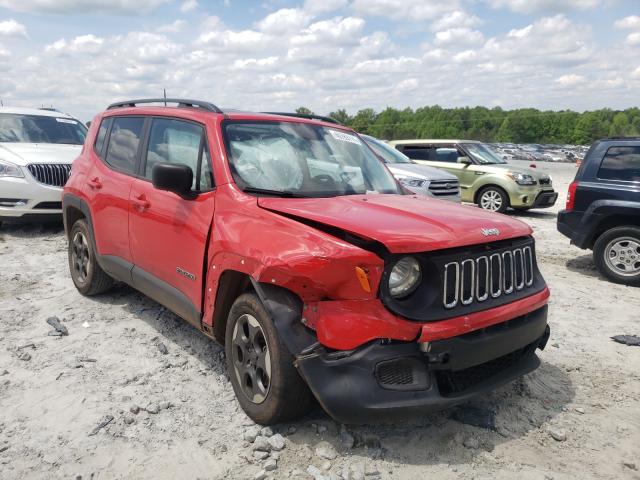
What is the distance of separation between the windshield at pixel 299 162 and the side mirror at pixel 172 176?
0.31 m

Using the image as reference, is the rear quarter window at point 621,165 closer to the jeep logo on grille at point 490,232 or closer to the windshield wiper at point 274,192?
the jeep logo on grille at point 490,232

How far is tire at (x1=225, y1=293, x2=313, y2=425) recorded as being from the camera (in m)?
2.98

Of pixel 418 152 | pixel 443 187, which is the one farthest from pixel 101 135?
pixel 418 152

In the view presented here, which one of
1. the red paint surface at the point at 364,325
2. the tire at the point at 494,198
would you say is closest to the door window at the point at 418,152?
the tire at the point at 494,198

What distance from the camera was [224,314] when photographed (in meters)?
3.59

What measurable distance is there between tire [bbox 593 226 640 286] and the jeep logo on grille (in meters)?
4.82

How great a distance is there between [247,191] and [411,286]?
125cm

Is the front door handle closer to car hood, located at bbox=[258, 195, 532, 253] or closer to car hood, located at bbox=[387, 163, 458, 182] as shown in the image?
car hood, located at bbox=[258, 195, 532, 253]

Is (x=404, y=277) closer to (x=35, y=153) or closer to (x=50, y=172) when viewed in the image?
(x=50, y=172)

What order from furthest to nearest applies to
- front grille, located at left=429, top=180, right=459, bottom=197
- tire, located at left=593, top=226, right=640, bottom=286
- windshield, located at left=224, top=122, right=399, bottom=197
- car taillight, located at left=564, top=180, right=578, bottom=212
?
front grille, located at left=429, top=180, right=459, bottom=197, car taillight, located at left=564, top=180, right=578, bottom=212, tire, located at left=593, top=226, right=640, bottom=286, windshield, located at left=224, top=122, right=399, bottom=197

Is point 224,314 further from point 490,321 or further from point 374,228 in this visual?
point 490,321

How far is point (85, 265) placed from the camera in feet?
18.3

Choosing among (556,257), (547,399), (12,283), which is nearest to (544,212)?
(556,257)

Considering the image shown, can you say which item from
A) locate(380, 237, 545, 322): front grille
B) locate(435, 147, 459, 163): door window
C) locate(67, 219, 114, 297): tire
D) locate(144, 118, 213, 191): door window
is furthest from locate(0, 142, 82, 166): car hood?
locate(435, 147, 459, 163): door window
